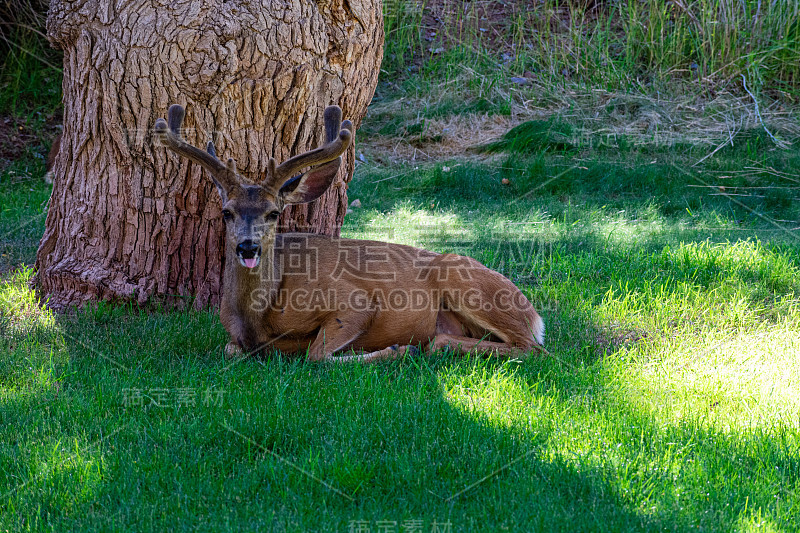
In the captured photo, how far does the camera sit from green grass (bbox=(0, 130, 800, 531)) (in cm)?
288

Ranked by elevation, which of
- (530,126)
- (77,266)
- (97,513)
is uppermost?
(530,126)

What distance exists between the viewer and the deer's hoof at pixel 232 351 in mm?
4483

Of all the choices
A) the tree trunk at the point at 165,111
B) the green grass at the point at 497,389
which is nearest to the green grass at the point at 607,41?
the green grass at the point at 497,389

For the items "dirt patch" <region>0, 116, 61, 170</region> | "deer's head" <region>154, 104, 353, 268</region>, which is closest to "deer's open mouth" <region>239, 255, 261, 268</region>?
"deer's head" <region>154, 104, 353, 268</region>

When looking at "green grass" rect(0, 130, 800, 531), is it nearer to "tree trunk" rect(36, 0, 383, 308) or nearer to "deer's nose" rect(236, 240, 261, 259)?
"tree trunk" rect(36, 0, 383, 308)

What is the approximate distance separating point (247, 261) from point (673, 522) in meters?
2.49

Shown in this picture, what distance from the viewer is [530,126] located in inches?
384

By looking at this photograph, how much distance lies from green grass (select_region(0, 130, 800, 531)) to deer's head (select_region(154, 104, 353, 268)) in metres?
0.70

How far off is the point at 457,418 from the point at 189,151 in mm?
2142

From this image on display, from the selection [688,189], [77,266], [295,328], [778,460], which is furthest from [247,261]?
[688,189]

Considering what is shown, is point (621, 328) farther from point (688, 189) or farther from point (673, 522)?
point (688, 189)

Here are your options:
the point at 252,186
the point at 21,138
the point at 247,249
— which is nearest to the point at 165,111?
the point at 252,186

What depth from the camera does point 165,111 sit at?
5.06 m

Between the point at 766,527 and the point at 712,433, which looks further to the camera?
the point at 712,433
